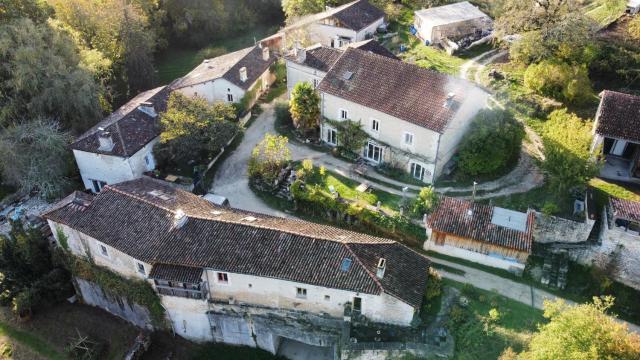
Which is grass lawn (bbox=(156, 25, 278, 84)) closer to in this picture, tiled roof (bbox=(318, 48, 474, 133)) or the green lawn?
tiled roof (bbox=(318, 48, 474, 133))

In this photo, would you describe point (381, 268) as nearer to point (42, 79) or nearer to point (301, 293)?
point (301, 293)

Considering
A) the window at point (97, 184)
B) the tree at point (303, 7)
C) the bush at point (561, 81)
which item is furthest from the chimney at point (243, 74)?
the bush at point (561, 81)

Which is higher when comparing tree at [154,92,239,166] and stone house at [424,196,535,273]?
tree at [154,92,239,166]

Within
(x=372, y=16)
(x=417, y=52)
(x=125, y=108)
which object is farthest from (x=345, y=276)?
(x=372, y=16)

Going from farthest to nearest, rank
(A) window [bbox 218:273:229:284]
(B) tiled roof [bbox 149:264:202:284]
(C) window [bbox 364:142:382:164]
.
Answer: (C) window [bbox 364:142:382:164] → (A) window [bbox 218:273:229:284] → (B) tiled roof [bbox 149:264:202:284]

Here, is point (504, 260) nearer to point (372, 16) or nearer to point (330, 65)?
point (330, 65)

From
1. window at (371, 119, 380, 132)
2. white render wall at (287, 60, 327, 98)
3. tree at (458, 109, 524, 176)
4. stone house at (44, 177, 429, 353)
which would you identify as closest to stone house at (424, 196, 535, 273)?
stone house at (44, 177, 429, 353)
